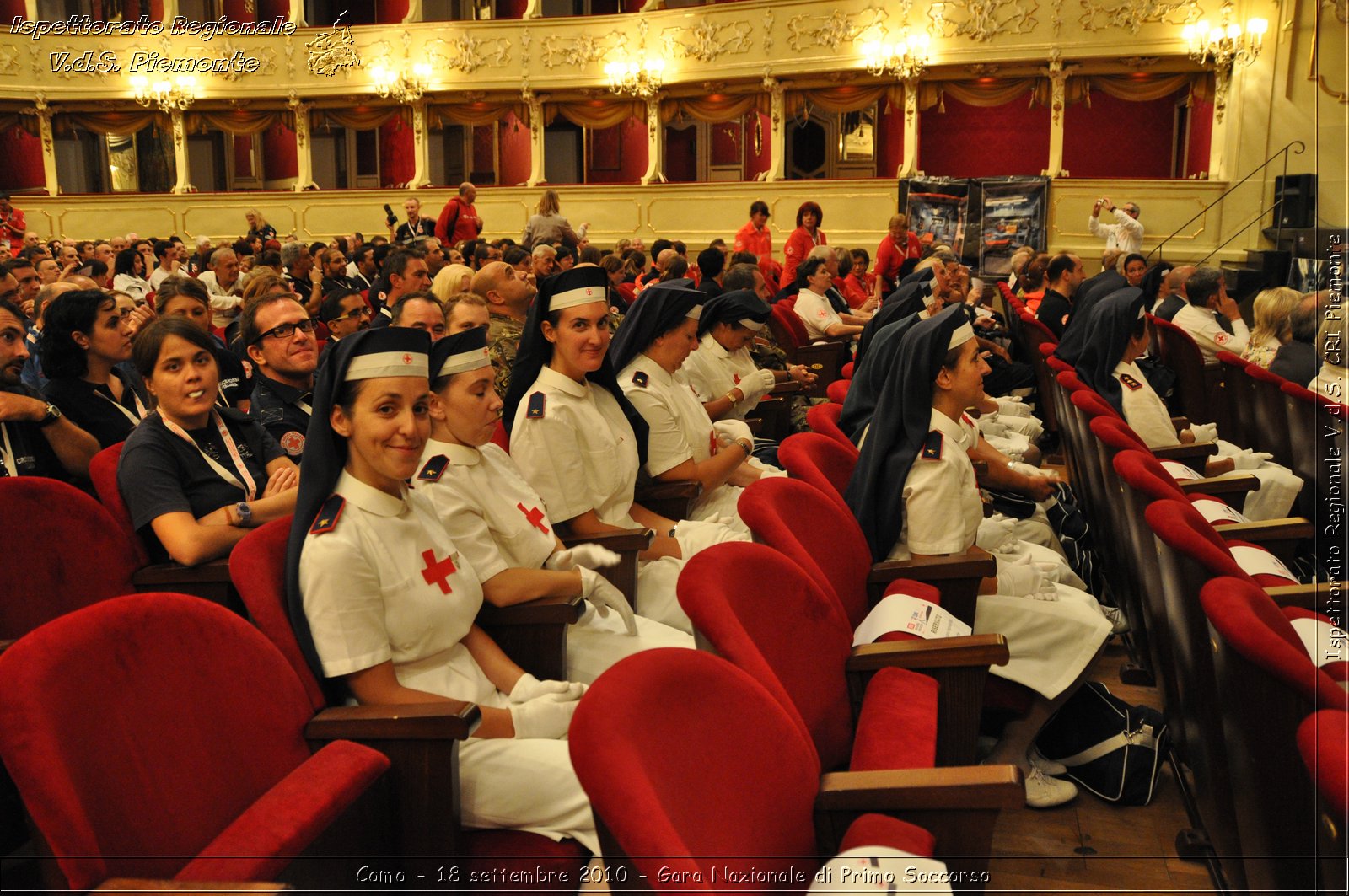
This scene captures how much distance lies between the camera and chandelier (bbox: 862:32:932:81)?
1338 cm

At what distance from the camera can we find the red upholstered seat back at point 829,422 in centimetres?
350

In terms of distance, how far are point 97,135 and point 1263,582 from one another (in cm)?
2134

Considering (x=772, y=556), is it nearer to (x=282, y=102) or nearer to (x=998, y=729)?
(x=998, y=729)

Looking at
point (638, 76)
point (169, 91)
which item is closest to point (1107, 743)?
point (638, 76)

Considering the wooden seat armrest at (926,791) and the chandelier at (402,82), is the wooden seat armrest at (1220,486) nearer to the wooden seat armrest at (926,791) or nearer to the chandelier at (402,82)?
the wooden seat armrest at (926,791)

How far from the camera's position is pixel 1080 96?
1331 centimetres

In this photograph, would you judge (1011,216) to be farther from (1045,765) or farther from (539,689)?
(539,689)

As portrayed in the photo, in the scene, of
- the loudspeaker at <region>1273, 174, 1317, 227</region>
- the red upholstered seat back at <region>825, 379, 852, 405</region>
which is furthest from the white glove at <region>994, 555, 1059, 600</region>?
the loudspeaker at <region>1273, 174, 1317, 227</region>

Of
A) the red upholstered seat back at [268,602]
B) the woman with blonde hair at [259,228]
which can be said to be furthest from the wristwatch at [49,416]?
the woman with blonde hair at [259,228]

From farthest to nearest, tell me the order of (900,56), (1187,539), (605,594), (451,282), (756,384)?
(900,56) → (756,384) → (451,282) → (605,594) → (1187,539)

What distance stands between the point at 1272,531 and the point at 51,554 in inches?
131

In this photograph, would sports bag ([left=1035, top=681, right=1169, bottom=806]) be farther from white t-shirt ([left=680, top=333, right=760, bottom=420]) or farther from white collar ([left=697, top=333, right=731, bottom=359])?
white collar ([left=697, top=333, right=731, bottom=359])

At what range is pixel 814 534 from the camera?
99.1 inches

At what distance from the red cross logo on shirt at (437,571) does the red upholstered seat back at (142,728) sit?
351 mm
